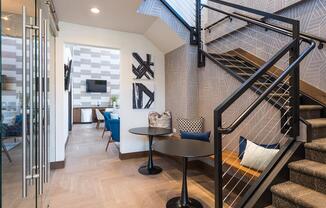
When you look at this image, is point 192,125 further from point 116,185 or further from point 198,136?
point 116,185

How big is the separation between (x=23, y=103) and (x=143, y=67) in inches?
125

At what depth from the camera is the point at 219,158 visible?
1465 mm

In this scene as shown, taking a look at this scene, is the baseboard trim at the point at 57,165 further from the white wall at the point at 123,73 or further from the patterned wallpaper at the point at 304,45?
the patterned wallpaper at the point at 304,45

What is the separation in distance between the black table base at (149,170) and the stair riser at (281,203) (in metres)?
2.16

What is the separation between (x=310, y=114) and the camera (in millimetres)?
2348

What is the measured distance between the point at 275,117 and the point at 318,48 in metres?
1.20

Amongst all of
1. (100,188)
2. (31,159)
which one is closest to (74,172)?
(100,188)

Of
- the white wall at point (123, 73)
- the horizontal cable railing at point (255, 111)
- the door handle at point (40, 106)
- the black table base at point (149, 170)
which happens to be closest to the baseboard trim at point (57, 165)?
the white wall at point (123, 73)

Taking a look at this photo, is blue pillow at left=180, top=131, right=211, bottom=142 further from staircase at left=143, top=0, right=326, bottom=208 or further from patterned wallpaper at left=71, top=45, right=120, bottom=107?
patterned wallpaper at left=71, top=45, right=120, bottom=107

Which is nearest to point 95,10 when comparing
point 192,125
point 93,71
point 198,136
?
point 192,125

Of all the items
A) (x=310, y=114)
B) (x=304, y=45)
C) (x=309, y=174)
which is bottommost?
(x=309, y=174)

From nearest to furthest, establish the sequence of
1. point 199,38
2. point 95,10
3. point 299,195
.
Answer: point 299,195 → point 95,10 → point 199,38

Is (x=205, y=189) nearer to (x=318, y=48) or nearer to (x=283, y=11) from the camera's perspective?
(x=318, y=48)

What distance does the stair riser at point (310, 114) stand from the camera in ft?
7.54
